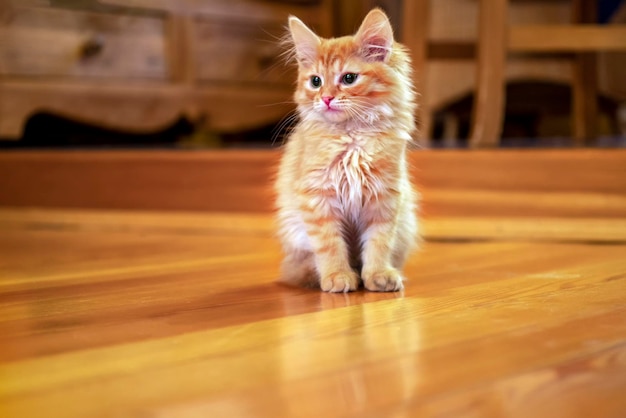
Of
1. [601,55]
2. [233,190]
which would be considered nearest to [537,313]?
[233,190]

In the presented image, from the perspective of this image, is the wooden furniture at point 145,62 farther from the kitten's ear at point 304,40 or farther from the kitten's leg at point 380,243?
the kitten's leg at point 380,243

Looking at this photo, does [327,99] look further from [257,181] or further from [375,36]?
[257,181]

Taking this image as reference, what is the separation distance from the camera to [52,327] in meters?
1.00

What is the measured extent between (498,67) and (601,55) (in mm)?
1161

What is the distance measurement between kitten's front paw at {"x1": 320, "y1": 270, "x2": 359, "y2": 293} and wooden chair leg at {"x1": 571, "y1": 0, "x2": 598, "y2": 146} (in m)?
1.92

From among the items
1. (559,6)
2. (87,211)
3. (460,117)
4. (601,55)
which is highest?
(559,6)

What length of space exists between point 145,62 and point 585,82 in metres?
1.79

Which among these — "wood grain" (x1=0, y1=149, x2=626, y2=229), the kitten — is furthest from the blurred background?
the kitten

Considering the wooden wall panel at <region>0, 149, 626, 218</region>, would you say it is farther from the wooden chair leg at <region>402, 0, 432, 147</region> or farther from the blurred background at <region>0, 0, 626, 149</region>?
the wooden chair leg at <region>402, 0, 432, 147</region>

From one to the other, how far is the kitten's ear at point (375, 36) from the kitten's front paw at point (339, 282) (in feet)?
1.23

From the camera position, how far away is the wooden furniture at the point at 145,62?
2574 millimetres

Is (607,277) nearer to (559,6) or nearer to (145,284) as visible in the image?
(145,284)

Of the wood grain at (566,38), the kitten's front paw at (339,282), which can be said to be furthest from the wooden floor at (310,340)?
the wood grain at (566,38)

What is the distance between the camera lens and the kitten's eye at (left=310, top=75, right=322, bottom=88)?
4.02 feet
